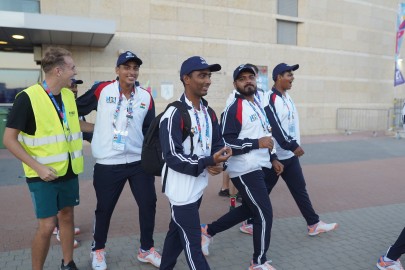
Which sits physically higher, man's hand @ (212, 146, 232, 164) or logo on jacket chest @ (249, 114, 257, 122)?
logo on jacket chest @ (249, 114, 257, 122)

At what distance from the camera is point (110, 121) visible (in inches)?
147

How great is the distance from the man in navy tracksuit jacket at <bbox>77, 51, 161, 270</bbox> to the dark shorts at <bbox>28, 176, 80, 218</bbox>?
0.43 m

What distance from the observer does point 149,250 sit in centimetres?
398

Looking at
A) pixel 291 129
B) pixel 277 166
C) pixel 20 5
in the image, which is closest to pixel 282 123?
pixel 291 129

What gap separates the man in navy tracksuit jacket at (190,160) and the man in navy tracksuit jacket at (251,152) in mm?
695

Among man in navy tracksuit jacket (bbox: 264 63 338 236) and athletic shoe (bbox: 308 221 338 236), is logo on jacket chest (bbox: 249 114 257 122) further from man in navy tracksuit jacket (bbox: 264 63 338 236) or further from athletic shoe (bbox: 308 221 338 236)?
athletic shoe (bbox: 308 221 338 236)

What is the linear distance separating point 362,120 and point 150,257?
1723 centimetres

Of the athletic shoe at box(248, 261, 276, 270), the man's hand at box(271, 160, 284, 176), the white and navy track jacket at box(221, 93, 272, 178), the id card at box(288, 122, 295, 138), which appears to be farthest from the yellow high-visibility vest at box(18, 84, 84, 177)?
the id card at box(288, 122, 295, 138)

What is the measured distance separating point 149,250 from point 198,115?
1715mm

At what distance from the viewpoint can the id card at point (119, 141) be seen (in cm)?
373

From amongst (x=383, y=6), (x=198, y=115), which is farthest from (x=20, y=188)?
(x=383, y=6)

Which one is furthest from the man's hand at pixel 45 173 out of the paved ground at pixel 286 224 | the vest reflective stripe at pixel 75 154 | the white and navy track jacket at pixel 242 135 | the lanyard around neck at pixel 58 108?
the white and navy track jacket at pixel 242 135

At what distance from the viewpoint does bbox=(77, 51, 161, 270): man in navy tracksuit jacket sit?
376cm

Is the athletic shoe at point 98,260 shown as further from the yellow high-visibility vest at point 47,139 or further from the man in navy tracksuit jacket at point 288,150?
the man in navy tracksuit jacket at point 288,150
